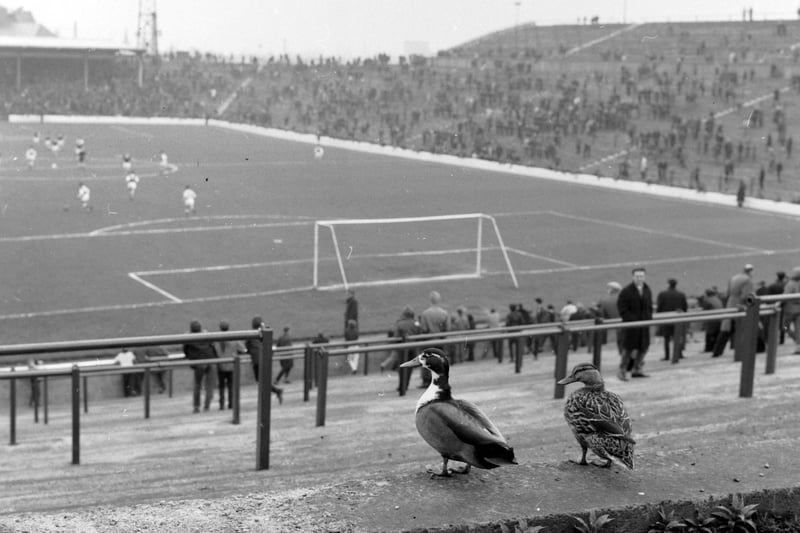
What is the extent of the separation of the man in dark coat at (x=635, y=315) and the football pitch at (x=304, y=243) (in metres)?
10.4

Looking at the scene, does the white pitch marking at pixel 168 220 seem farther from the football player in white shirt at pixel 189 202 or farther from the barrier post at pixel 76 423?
the barrier post at pixel 76 423

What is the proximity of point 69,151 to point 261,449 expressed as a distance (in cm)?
5683

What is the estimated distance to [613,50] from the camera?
75.2 meters

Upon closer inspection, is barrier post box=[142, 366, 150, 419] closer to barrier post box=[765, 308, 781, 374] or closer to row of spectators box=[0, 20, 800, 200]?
barrier post box=[765, 308, 781, 374]

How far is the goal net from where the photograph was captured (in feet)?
93.4

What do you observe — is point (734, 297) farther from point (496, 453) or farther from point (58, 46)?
point (58, 46)

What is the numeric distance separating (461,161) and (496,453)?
180ft

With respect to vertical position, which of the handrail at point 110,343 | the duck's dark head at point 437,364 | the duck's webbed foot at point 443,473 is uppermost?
the duck's dark head at point 437,364

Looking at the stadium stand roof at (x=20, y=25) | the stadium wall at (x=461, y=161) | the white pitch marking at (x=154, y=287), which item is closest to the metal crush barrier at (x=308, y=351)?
the white pitch marking at (x=154, y=287)

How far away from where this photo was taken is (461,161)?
5966 centimetres

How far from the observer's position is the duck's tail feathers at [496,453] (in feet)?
16.8

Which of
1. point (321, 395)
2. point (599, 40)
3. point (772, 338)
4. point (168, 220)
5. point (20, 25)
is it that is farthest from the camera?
point (20, 25)

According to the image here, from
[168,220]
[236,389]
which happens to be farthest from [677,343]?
[168,220]

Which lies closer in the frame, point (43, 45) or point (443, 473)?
point (443, 473)
